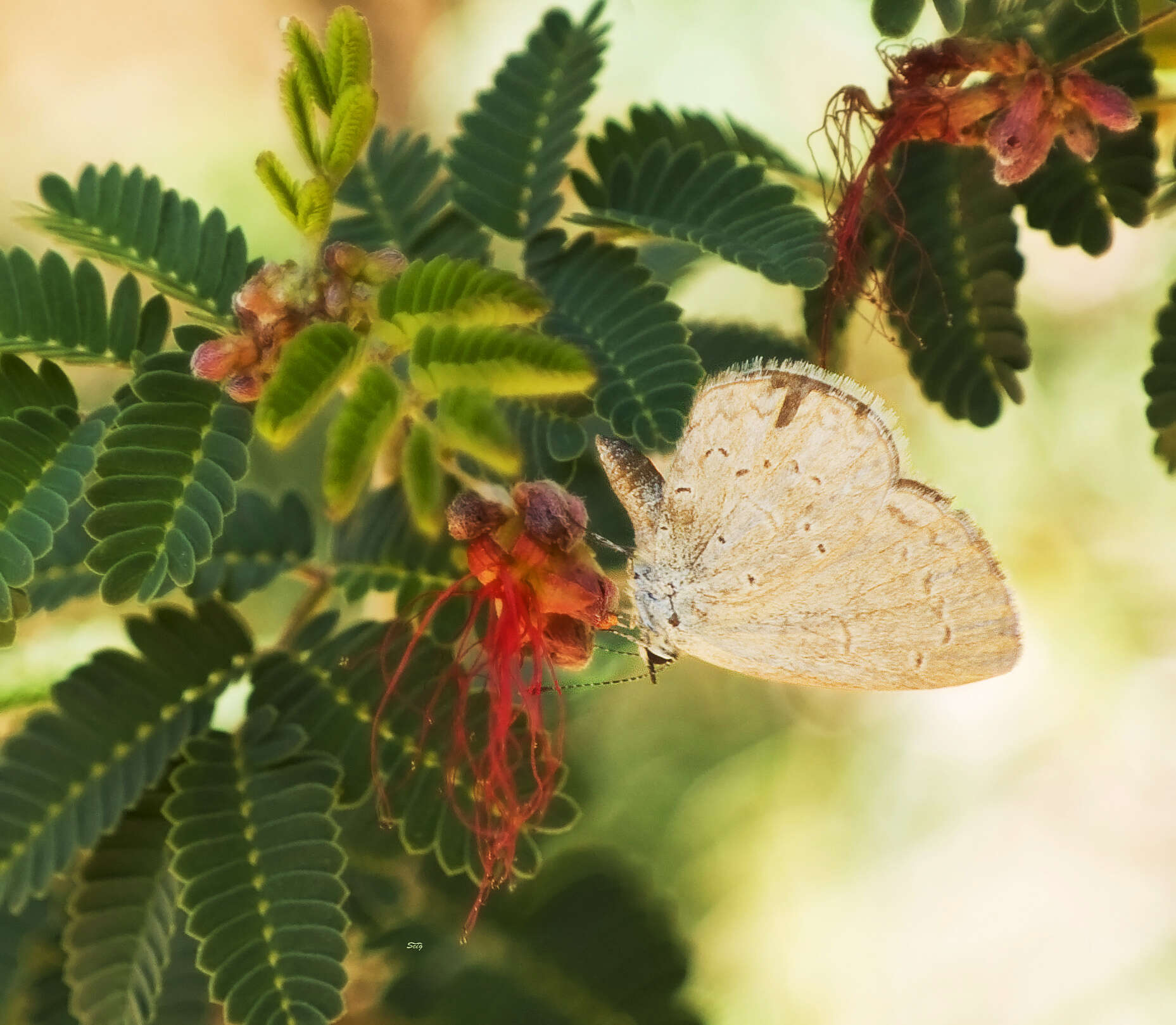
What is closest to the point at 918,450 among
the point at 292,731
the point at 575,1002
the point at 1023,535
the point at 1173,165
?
the point at 1023,535

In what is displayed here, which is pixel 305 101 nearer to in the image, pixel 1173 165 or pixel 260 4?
pixel 1173 165

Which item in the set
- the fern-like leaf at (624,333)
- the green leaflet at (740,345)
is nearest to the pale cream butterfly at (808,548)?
the fern-like leaf at (624,333)

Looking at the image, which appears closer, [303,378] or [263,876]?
[303,378]

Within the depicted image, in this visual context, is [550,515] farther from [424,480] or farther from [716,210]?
[716,210]

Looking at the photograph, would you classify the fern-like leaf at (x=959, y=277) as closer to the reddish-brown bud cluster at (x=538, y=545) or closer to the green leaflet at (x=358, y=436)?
the reddish-brown bud cluster at (x=538, y=545)

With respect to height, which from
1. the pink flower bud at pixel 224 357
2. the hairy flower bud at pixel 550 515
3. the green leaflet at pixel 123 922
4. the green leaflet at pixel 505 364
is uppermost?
the green leaflet at pixel 505 364

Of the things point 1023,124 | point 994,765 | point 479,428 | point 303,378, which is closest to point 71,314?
point 303,378

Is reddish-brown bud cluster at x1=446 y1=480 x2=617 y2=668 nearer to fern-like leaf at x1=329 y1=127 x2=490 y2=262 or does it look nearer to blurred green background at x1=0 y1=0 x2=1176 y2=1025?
fern-like leaf at x1=329 y1=127 x2=490 y2=262
